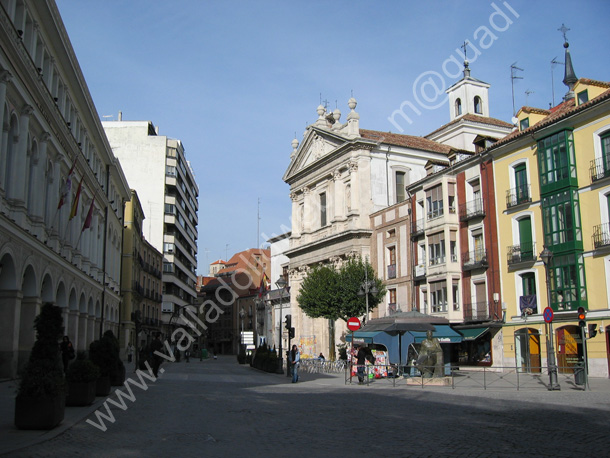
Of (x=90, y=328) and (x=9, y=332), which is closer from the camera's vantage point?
(x=9, y=332)

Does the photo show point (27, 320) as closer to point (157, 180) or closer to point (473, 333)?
point (473, 333)

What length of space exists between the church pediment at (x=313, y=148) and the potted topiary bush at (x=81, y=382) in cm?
4151

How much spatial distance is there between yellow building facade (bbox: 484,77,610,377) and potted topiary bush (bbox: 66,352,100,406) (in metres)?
19.7

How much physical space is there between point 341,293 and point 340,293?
0.23 feet

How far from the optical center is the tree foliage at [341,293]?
43.2 metres

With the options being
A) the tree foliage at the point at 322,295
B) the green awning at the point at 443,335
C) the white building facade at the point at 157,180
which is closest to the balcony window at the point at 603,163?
the green awning at the point at 443,335

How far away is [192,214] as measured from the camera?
96375 mm

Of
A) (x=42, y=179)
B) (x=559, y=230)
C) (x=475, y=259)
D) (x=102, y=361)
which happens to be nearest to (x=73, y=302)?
(x=42, y=179)

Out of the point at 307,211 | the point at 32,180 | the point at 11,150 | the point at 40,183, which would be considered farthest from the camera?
the point at 307,211

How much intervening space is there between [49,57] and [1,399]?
16023mm

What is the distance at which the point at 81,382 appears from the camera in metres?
14.6

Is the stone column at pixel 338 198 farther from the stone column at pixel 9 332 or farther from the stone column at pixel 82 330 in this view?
the stone column at pixel 9 332

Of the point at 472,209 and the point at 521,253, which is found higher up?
the point at 472,209

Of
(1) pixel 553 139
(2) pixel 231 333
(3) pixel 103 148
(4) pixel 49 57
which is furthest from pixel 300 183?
(2) pixel 231 333
